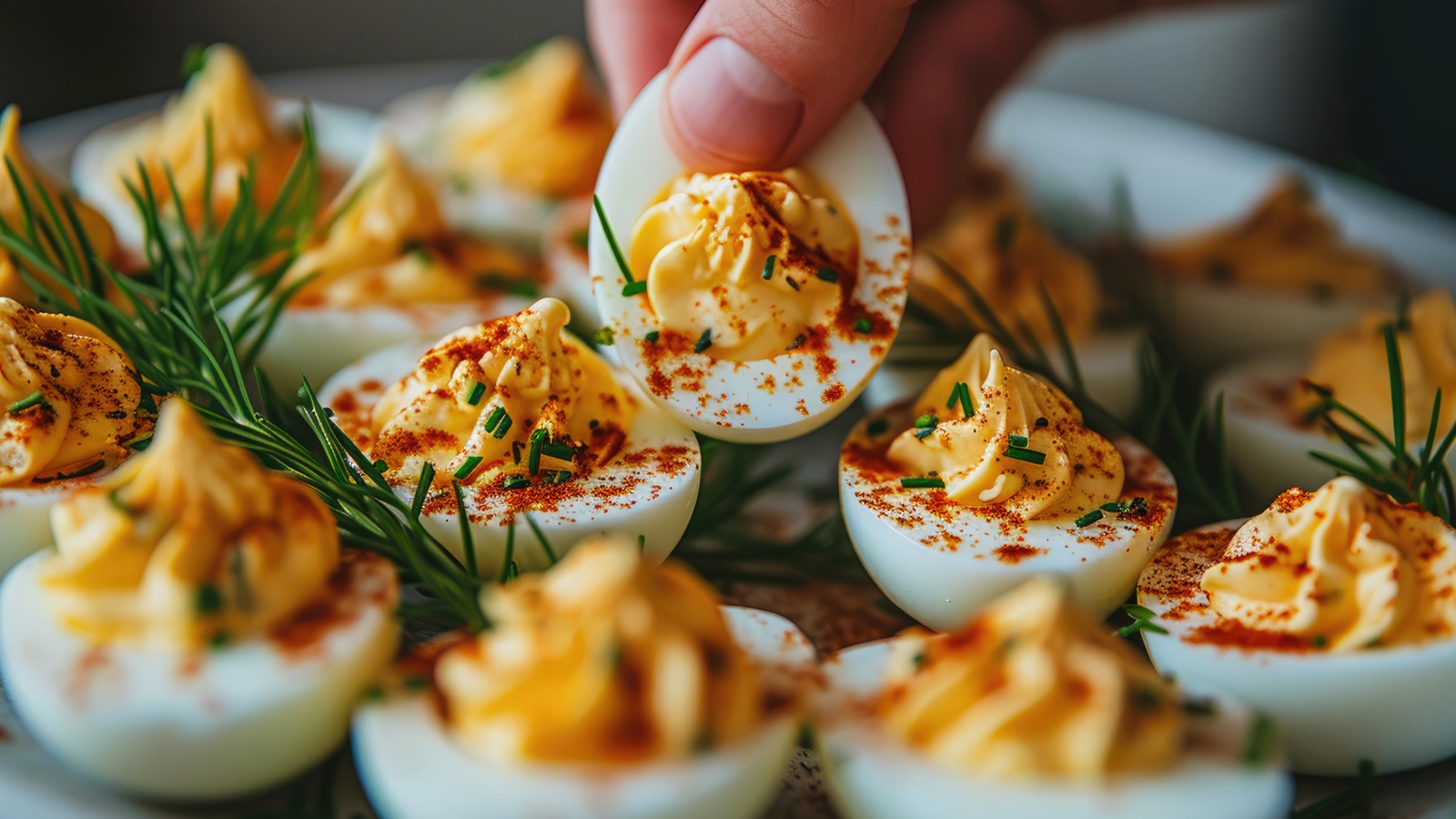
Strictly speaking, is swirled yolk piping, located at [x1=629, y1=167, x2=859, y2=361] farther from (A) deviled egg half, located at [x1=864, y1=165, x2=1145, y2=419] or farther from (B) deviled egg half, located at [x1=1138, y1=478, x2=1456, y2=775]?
(B) deviled egg half, located at [x1=1138, y1=478, x2=1456, y2=775]

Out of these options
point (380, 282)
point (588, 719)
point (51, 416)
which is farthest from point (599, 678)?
point (380, 282)

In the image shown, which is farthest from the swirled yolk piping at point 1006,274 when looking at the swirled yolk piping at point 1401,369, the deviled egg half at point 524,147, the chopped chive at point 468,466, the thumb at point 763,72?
the chopped chive at point 468,466

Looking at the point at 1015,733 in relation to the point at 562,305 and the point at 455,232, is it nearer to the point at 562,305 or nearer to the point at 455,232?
the point at 562,305

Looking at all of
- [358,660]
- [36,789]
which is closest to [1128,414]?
[358,660]

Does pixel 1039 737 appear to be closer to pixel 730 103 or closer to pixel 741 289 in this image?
pixel 741 289

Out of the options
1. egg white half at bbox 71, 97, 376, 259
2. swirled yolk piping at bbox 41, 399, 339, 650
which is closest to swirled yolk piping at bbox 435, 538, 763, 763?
swirled yolk piping at bbox 41, 399, 339, 650

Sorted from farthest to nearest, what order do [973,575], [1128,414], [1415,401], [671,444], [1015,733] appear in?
[1128,414] → [1415,401] → [671,444] → [973,575] → [1015,733]

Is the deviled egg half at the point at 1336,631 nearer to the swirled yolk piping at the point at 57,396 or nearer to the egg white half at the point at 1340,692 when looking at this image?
the egg white half at the point at 1340,692
